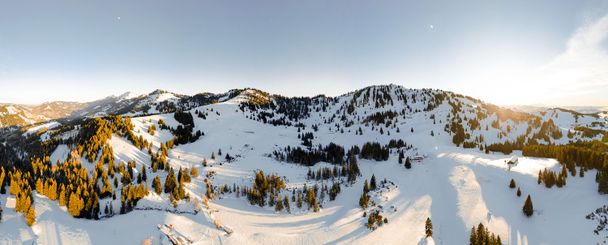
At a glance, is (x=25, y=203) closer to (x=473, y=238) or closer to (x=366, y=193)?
(x=366, y=193)

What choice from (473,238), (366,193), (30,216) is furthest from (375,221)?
(30,216)

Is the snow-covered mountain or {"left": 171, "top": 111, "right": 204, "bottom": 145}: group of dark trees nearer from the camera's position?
the snow-covered mountain

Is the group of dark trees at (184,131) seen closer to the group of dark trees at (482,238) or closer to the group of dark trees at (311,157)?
the group of dark trees at (311,157)

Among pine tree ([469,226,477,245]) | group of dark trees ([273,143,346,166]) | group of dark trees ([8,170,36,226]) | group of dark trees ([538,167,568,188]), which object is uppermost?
group of dark trees ([538,167,568,188])

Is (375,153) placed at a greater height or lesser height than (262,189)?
greater

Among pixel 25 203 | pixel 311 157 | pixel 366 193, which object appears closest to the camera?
pixel 25 203

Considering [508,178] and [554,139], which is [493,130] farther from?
[508,178]

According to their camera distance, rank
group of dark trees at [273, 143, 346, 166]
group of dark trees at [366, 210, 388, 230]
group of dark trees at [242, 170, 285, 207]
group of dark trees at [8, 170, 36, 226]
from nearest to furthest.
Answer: group of dark trees at [8, 170, 36, 226]
group of dark trees at [366, 210, 388, 230]
group of dark trees at [242, 170, 285, 207]
group of dark trees at [273, 143, 346, 166]

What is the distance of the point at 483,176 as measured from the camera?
3408 inches

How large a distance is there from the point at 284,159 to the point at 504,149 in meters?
104

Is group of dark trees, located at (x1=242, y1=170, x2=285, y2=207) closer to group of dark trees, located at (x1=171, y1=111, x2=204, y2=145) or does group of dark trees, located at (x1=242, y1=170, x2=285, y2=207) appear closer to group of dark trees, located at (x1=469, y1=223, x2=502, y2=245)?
group of dark trees, located at (x1=469, y1=223, x2=502, y2=245)

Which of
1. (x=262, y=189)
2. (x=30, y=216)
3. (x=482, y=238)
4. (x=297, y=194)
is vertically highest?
(x=30, y=216)

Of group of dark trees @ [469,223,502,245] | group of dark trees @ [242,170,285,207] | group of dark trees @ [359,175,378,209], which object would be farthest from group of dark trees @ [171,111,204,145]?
group of dark trees @ [469,223,502,245]

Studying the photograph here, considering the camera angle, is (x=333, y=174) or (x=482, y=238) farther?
(x=333, y=174)
